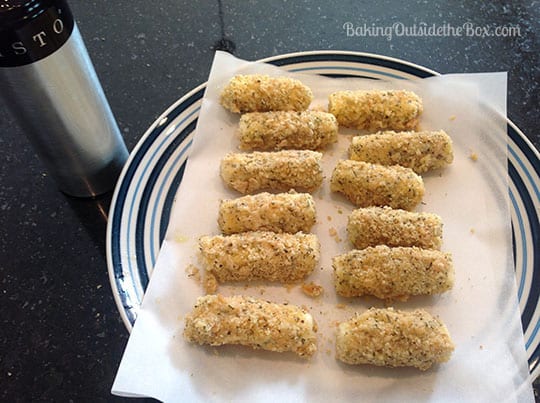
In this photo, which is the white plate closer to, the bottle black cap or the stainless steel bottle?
the stainless steel bottle

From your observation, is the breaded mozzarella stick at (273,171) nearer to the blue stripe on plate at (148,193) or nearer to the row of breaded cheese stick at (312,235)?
the row of breaded cheese stick at (312,235)

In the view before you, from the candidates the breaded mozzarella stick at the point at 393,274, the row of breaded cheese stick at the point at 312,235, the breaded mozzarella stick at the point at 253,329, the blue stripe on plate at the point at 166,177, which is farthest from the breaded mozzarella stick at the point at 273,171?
the breaded mozzarella stick at the point at 253,329

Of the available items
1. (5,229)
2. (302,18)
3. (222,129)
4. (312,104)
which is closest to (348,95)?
(312,104)

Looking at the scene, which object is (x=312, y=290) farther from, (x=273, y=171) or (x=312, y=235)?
(x=273, y=171)

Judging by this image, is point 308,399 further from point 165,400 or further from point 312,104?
point 312,104

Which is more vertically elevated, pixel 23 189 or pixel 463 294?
pixel 23 189

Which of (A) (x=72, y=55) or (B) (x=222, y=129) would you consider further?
(B) (x=222, y=129)

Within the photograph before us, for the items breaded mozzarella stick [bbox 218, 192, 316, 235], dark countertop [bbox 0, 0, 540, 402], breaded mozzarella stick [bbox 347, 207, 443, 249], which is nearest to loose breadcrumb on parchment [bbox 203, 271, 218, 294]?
breaded mozzarella stick [bbox 218, 192, 316, 235]

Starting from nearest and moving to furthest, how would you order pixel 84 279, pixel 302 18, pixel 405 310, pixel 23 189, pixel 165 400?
pixel 165 400 → pixel 405 310 → pixel 84 279 → pixel 23 189 → pixel 302 18
